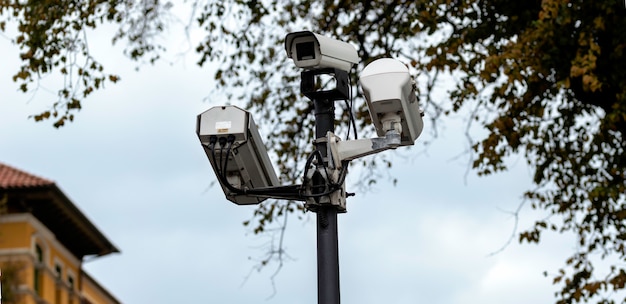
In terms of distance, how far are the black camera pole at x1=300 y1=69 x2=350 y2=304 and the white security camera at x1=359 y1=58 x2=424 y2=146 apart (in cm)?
20

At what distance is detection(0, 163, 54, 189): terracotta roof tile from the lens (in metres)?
36.2

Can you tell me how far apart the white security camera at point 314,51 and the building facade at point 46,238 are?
27.9m

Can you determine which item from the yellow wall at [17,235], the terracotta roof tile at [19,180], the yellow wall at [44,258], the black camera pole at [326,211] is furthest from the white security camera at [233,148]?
the yellow wall at [17,235]

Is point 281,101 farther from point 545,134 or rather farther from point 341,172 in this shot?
point 341,172

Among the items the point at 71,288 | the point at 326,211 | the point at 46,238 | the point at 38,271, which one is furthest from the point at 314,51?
the point at 71,288

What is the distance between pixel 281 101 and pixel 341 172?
9.65 m

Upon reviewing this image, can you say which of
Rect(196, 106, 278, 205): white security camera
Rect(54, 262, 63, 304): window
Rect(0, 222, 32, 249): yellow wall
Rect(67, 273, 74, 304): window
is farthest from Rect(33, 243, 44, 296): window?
Rect(196, 106, 278, 205): white security camera

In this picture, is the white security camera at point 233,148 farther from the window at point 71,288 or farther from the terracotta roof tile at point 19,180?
the window at point 71,288

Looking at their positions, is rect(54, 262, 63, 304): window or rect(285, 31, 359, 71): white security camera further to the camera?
rect(54, 262, 63, 304): window

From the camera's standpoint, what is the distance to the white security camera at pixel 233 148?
745 centimetres

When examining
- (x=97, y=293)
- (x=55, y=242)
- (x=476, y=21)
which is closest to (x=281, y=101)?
(x=476, y=21)

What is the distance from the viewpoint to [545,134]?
15711 millimetres

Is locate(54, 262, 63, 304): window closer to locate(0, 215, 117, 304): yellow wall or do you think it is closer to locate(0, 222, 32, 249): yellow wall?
locate(0, 215, 117, 304): yellow wall

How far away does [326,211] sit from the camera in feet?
23.9
